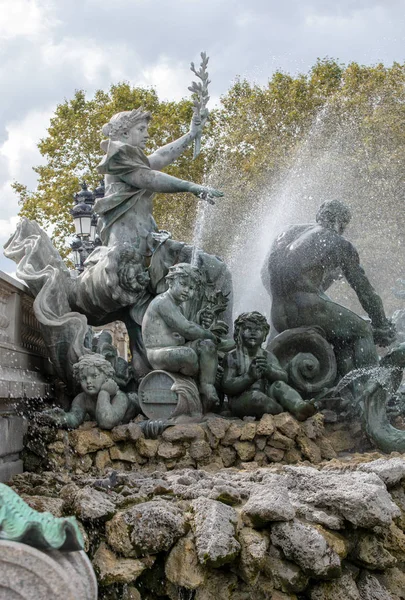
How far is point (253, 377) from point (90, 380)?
1.30 metres

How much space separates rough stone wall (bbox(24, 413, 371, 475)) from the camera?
666cm

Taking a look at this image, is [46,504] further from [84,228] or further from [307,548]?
[84,228]

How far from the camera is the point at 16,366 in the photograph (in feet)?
23.1

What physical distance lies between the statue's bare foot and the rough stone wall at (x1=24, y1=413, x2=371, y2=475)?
0.30 m

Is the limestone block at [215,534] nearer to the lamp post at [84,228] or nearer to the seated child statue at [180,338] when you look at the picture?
the seated child statue at [180,338]

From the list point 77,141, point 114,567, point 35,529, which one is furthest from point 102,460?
point 77,141

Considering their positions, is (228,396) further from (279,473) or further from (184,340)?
(279,473)

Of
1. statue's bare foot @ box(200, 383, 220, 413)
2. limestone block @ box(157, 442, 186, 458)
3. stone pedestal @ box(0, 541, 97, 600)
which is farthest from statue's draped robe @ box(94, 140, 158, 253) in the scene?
stone pedestal @ box(0, 541, 97, 600)

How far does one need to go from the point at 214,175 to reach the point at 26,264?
49.6 feet

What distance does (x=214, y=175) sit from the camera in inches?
889

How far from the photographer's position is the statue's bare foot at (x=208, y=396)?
23.6 feet

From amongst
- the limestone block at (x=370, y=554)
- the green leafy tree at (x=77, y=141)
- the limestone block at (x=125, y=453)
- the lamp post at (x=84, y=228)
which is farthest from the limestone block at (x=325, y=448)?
the green leafy tree at (x=77, y=141)

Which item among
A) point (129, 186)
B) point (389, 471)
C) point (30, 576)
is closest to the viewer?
point (30, 576)

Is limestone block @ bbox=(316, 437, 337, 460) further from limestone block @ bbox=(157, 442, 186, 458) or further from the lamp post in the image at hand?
the lamp post
